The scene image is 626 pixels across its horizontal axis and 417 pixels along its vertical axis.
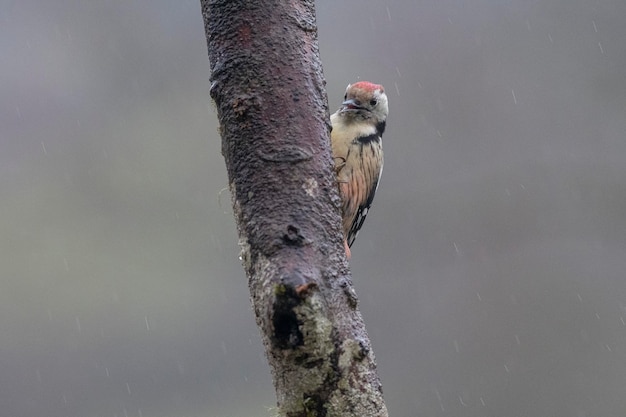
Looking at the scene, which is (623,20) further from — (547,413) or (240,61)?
(240,61)

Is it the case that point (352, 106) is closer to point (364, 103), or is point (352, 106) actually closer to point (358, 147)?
point (364, 103)

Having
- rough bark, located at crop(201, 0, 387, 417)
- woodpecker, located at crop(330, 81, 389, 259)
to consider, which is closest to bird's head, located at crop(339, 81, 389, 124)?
woodpecker, located at crop(330, 81, 389, 259)

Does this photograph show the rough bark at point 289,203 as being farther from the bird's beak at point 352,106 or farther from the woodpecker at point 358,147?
the bird's beak at point 352,106

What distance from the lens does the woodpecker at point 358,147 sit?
2.99 m

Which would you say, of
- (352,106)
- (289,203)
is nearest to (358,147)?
(352,106)

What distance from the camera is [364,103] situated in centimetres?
313

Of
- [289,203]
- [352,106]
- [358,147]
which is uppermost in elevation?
[352,106]

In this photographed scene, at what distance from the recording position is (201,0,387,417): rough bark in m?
1.24

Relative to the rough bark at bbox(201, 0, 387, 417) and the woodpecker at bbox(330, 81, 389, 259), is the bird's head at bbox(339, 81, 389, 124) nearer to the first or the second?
the woodpecker at bbox(330, 81, 389, 259)

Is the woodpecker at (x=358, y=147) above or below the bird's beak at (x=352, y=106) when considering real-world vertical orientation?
below

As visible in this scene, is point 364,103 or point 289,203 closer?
point 289,203

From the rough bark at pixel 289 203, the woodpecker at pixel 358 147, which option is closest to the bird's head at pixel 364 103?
the woodpecker at pixel 358 147

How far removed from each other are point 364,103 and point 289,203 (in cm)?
184

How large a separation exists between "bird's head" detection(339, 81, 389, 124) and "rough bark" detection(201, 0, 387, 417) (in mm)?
1501
